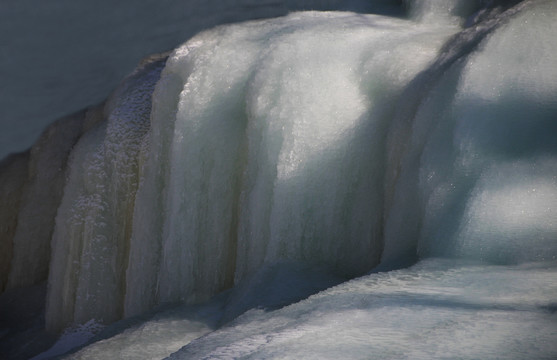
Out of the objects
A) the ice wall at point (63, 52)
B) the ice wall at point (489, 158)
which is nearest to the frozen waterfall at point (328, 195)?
the ice wall at point (489, 158)

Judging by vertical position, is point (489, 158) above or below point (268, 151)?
below

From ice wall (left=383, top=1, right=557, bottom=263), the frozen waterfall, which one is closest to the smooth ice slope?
the frozen waterfall

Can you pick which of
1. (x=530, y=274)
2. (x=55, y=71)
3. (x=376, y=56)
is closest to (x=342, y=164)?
(x=376, y=56)

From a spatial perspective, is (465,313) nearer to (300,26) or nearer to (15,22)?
(300,26)

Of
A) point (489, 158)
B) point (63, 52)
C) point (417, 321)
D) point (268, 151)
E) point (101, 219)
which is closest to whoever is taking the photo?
point (417, 321)

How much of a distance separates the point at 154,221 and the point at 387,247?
64.8 inches

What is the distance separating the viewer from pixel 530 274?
178 cm

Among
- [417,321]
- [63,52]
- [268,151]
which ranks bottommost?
[417,321]

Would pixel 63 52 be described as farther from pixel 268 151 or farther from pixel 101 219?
pixel 268 151

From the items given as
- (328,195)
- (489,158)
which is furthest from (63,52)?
(489,158)

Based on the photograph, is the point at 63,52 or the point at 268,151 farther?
the point at 63,52

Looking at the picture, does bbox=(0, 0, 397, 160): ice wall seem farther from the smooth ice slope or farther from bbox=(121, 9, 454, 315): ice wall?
the smooth ice slope

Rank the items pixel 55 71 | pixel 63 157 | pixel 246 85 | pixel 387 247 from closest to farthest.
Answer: pixel 387 247 → pixel 246 85 → pixel 63 157 → pixel 55 71

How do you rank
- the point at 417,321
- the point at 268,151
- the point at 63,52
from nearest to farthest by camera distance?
1. the point at 417,321
2. the point at 268,151
3. the point at 63,52
